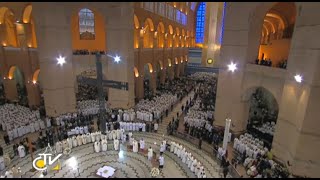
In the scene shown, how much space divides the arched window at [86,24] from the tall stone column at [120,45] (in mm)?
4442

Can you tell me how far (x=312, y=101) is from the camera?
412 inches

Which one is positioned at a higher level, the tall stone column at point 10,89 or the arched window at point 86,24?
the arched window at point 86,24

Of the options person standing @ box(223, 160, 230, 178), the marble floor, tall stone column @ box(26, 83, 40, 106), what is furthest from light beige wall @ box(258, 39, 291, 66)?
tall stone column @ box(26, 83, 40, 106)

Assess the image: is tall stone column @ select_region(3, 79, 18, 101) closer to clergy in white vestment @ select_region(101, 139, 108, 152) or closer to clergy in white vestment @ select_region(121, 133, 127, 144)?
clergy in white vestment @ select_region(101, 139, 108, 152)

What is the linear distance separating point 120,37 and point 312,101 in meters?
14.0

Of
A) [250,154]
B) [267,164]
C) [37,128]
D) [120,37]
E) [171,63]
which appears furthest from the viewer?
[171,63]

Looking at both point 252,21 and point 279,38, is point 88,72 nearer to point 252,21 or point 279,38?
point 252,21

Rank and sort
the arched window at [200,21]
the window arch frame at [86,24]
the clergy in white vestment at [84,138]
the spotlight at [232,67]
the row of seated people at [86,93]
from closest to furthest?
the clergy in white vestment at [84,138], the spotlight at [232,67], the window arch frame at [86,24], the row of seated people at [86,93], the arched window at [200,21]

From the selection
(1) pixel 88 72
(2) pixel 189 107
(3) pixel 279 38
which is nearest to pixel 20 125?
(1) pixel 88 72

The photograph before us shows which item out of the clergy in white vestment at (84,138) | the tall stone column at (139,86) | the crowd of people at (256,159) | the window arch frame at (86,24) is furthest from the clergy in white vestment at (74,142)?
the window arch frame at (86,24)

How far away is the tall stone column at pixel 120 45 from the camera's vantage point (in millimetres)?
17938

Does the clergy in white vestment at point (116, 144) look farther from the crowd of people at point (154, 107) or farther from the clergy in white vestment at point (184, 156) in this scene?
the crowd of people at point (154, 107)

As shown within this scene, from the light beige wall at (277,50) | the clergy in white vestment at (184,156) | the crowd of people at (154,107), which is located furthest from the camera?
the light beige wall at (277,50)

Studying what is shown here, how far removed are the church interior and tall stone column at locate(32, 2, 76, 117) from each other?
2.9 inches
